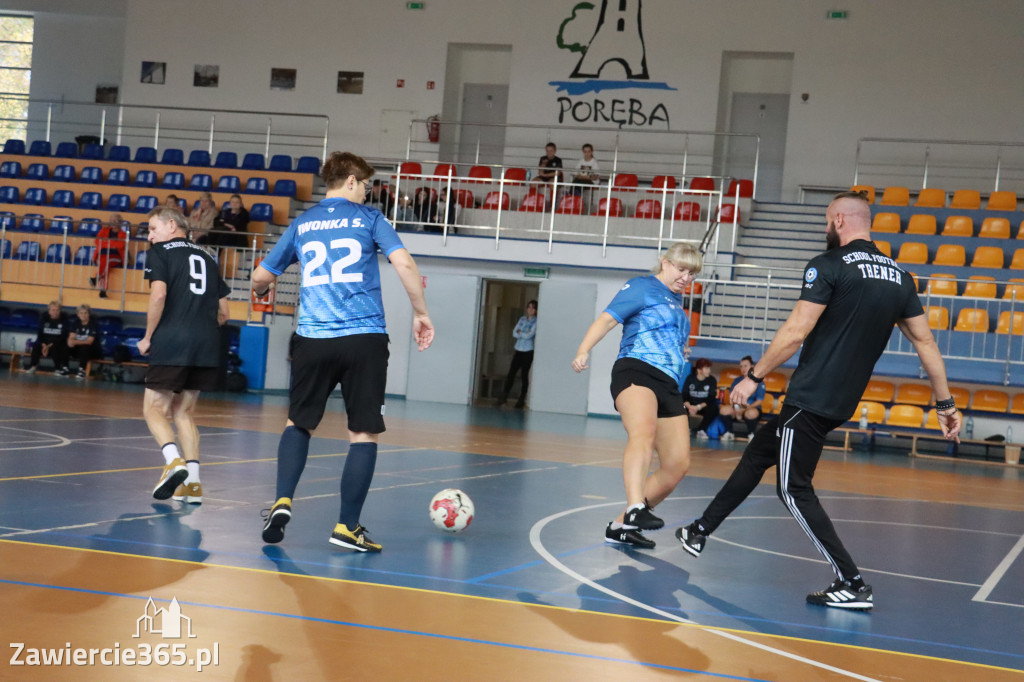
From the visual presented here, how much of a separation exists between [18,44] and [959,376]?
2755 centimetres

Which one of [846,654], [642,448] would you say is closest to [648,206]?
[642,448]

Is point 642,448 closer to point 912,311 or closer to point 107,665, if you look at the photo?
point 912,311

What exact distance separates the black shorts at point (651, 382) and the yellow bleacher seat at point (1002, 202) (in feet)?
56.8

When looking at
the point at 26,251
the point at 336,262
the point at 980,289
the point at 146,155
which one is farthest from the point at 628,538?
the point at 146,155

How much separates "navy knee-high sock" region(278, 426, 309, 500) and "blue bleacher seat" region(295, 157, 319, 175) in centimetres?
2049

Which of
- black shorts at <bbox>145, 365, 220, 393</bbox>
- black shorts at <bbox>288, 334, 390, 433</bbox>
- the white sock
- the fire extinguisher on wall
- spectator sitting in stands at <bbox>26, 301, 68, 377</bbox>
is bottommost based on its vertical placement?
spectator sitting in stands at <bbox>26, 301, 68, 377</bbox>

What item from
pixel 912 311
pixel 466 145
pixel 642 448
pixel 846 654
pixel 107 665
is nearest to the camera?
pixel 107 665

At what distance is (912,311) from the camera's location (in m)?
5.44

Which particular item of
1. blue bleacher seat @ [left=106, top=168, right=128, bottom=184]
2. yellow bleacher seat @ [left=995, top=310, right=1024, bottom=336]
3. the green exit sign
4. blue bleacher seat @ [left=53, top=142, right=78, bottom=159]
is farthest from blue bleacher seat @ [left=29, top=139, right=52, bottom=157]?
yellow bleacher seat @ [left=995, top=310, right=1024, bottom=336]

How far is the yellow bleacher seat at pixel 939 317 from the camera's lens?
58.4 ft

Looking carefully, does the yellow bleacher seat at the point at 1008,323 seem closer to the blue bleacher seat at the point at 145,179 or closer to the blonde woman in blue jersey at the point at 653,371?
the blonde woman in blue jersey at the point at 653,371

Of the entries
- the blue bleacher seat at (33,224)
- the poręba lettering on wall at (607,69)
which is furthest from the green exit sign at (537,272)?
the blue bleacher seat at (33,224)

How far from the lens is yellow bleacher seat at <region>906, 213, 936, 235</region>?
20.9m

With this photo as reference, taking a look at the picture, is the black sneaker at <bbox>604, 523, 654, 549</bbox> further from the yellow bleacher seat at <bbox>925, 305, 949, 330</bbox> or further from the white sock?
the yellow bleacher seat at <bbox>925, 305, 949, 330</bbox>
